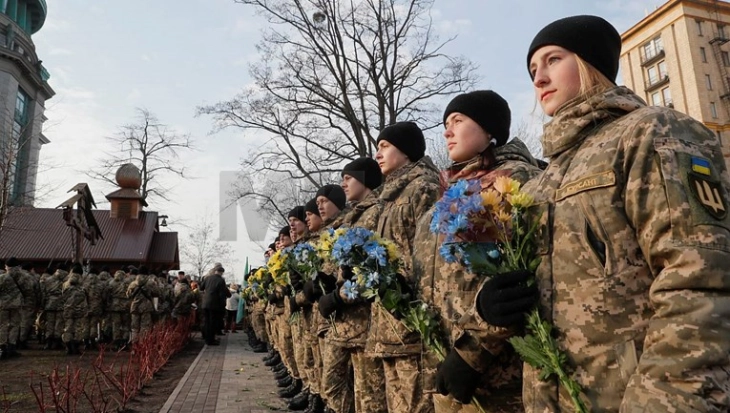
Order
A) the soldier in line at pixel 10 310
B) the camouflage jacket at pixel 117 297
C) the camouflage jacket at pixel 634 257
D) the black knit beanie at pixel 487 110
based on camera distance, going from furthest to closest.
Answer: the camouflage jacket at pixel 117 297, the soldier in line at pixel 10 310, the black knit beanie at pixel 487 110, the camouflage jacket at pixel 634 257

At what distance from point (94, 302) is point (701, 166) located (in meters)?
16.4

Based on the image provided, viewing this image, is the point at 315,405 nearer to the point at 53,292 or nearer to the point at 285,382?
the point at 285,382

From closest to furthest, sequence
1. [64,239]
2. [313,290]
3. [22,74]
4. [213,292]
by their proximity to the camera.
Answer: [313,290], [213,292], [64,239], [22,74]

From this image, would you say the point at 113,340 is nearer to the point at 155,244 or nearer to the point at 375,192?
the point at 375,192

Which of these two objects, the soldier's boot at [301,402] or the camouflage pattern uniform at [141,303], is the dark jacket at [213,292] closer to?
the camouflage pattern uniform at [141,303]

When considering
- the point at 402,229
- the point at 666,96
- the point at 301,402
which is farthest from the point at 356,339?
the point at 666,96

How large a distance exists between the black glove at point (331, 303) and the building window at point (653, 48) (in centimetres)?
4984

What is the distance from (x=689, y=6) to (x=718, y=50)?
447 cm

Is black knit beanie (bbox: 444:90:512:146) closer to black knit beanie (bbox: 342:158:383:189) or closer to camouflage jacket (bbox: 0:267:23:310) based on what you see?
black knit beanie (bbox: 342:158:383:189)

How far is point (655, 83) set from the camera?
44844mm

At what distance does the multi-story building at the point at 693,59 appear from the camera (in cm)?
4097

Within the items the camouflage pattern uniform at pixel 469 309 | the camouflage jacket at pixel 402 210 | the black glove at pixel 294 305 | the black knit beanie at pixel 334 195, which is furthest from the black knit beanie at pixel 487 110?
the black glove at pixel 294 305

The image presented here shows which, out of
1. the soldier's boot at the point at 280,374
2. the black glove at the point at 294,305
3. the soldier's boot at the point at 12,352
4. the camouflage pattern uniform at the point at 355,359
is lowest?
the soldier's boot at the point at 280,374

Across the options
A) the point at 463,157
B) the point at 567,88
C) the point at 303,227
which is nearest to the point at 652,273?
the point at 567,88
